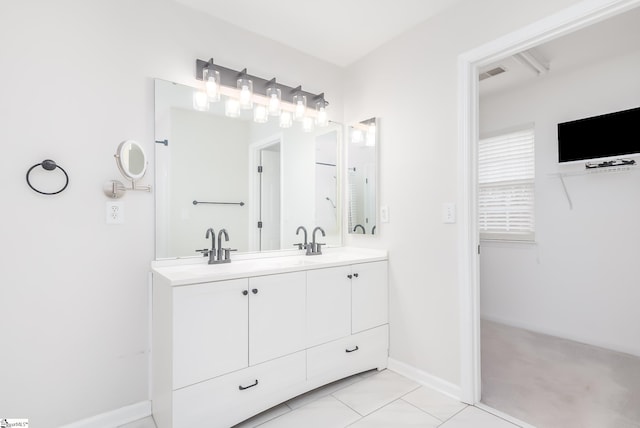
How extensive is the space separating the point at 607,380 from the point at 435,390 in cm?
125

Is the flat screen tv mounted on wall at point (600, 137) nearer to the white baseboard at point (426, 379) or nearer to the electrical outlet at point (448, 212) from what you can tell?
the electrical outlet at point (448, 212)

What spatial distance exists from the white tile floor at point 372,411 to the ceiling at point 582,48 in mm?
2141

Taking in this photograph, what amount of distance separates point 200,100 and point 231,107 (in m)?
0.21

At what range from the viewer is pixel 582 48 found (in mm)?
2553

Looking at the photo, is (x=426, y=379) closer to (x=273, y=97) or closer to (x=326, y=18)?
(x=273, y=97)

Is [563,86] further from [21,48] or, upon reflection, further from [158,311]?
[21,48]

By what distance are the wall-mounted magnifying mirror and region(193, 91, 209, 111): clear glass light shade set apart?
46 centimetres

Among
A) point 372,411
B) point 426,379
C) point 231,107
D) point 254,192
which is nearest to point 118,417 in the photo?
point 372,411

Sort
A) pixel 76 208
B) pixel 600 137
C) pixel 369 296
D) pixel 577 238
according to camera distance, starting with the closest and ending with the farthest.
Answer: pixel 76 208 < pixel 369 296 < pixel 600 137 < pixel 577 238

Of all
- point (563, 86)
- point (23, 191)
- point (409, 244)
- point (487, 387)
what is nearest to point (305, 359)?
point (409, 244)

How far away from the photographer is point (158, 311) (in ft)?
5.61

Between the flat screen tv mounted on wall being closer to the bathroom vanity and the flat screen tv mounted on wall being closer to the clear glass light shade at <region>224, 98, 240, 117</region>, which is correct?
the bathroom vanity

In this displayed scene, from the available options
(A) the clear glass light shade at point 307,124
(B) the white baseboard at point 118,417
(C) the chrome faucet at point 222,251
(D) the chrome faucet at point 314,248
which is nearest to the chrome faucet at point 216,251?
(C) the chrome faucet at point 222,251

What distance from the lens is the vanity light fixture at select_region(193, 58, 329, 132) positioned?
203cm
